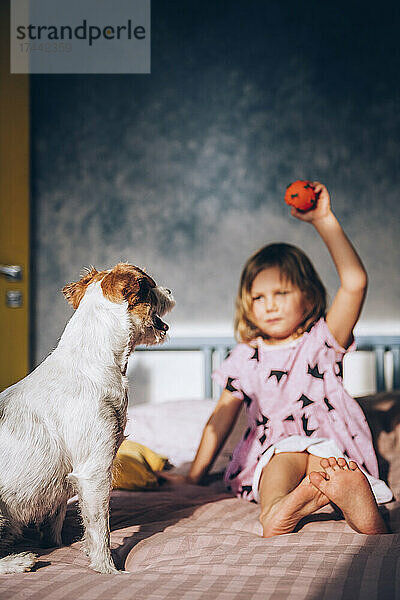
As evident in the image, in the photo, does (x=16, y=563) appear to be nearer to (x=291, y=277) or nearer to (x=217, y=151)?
(x=291, y=277)

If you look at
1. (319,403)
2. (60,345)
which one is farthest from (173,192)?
A: (60,345)

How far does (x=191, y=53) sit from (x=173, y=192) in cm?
56

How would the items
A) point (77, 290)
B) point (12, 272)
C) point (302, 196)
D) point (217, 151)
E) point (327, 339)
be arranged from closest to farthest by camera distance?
1. point (77, 290)
2. point (302, 196)
3. point (327, 339)
4. point (12, 272)
5. point (217, 151)

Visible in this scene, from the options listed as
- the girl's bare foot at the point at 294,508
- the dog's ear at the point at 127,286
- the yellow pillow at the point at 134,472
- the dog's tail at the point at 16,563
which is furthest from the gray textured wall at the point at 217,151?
the dog's tail at the point at 16,563

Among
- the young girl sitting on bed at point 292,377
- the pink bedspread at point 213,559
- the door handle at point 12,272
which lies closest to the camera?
the pink bedspread at point 213,559

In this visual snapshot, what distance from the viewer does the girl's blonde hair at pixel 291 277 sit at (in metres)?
1.57

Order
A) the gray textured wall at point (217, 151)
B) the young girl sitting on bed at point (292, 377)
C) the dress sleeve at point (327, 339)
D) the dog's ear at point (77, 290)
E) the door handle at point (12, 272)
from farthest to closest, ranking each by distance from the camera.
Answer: the gray textured wall at point (217, 151), the door handle at point (12, 272), the dress sleeve at point (327, 339), the young girl sitting on bed at point (292, 377), the dog's ear at point (77, 290)

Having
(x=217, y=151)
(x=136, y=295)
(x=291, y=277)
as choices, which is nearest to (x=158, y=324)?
(x=136, y=295)

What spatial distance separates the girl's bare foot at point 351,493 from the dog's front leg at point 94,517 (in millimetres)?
342

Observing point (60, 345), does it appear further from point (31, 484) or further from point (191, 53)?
point (191, 53)

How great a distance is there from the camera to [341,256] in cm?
140

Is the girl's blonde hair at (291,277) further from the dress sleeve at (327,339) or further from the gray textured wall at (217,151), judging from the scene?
the gray textured wall at (217,151)

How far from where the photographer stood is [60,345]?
0.97m

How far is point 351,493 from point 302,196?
26.5 inches
